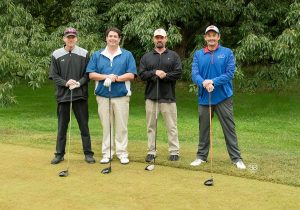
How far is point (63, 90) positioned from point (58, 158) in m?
0.91

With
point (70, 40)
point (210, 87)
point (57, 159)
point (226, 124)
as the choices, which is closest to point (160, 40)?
point (210, 87)

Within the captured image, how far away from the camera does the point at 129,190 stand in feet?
18.9

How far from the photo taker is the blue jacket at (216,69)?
6977 mm

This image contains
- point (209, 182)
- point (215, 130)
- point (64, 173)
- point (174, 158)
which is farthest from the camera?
point (215, 130)

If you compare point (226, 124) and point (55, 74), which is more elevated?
point (55, 74)

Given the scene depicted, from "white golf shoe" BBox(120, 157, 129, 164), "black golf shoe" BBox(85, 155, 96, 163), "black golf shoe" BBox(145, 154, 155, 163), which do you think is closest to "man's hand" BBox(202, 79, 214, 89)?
"black golf shoe" BBox(145, 154, 155, 163)

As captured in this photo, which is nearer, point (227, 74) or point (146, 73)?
point (227, 74)

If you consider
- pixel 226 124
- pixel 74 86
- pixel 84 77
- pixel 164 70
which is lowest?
pixel 226 124

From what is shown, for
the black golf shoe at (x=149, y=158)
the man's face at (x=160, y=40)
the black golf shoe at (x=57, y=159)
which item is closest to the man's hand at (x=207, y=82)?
the man's face at (x=160, y=40)

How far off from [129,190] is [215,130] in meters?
5.88

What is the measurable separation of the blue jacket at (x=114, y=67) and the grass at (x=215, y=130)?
994mm

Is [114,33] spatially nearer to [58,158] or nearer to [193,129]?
[58,158]

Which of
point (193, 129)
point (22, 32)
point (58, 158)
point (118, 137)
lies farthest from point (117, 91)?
point (22, 32)

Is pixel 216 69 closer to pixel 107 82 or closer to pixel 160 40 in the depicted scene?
pixel 160 40
